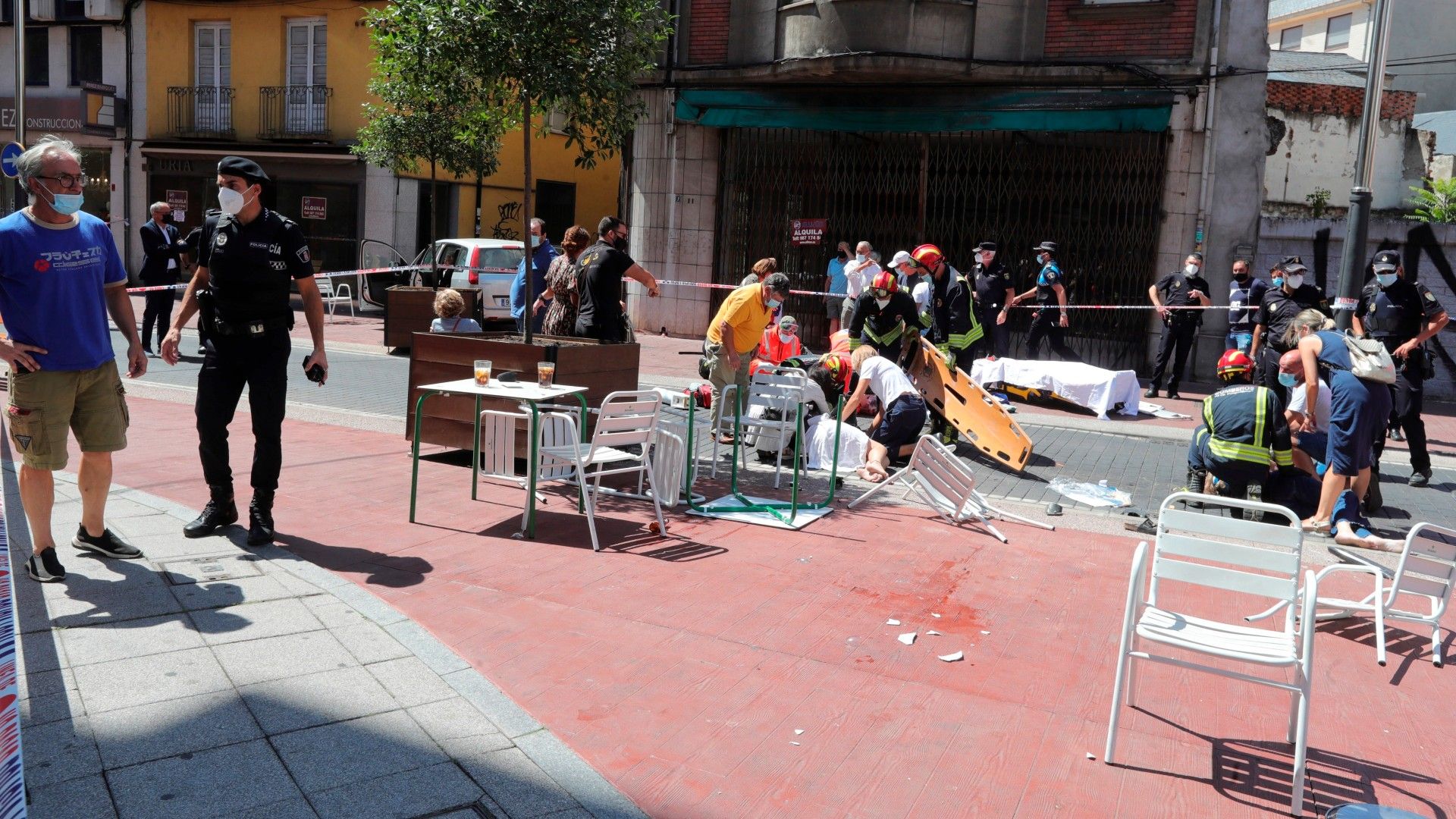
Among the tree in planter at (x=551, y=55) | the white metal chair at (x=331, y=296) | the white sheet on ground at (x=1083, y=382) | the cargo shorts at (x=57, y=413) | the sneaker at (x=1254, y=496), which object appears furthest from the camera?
the white metal chair at (x=331, y=296)

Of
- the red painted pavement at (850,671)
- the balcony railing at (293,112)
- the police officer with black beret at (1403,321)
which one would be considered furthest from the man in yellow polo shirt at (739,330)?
the balcony railing at (293,112)

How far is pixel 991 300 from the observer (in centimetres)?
1395

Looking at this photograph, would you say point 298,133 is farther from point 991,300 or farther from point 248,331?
point 248,331

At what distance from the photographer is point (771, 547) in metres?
6.55

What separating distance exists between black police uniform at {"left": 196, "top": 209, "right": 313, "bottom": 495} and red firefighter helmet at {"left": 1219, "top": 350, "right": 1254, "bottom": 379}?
226 inches

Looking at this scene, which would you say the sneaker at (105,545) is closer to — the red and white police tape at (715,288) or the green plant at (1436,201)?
the red and white police tape at (715,288)

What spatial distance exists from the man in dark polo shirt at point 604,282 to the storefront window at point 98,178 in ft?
77.8

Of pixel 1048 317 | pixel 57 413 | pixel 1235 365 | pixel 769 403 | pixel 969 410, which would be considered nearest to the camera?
pixel 57 413

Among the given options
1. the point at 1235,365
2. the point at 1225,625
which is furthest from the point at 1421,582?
the point at 1235,365

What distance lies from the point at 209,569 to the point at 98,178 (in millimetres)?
27513

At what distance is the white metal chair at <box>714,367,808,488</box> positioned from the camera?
26.5 feet

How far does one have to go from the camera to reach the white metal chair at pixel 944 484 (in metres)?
7.12

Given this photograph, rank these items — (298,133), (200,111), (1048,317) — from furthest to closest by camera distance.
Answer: (200,111) < (298,133) < (1048,317)

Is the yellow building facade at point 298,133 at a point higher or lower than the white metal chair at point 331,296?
higher
